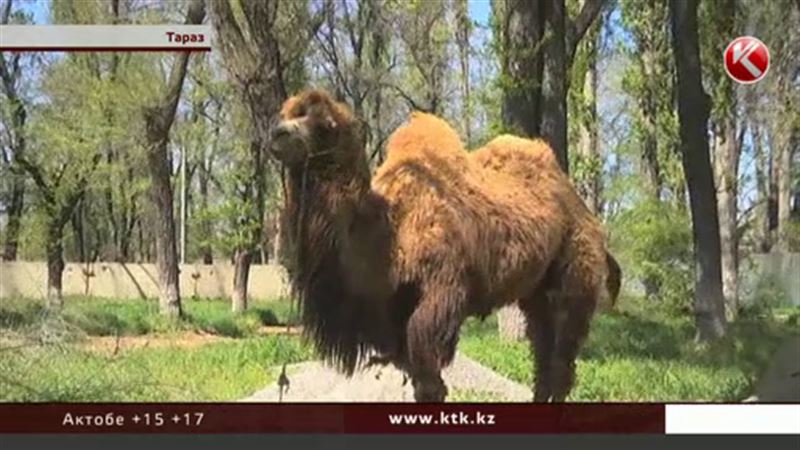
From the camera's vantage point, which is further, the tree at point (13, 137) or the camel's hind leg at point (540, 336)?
the camel's hind leg at point (540, 336)

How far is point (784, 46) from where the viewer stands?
11.9 feet

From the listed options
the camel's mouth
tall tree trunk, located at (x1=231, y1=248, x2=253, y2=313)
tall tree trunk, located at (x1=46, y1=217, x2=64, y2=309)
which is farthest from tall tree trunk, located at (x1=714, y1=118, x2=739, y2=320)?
tall tree trunk, located at (x1=46, y1=217, x2=64, y2=309)

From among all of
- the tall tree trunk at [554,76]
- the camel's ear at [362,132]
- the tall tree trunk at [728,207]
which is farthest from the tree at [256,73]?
the tall tree trunk at [728,207]

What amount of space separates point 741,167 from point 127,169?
73.6 inches

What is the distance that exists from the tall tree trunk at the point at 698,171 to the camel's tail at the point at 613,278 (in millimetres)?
238

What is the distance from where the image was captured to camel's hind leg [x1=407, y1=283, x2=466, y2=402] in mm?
3600

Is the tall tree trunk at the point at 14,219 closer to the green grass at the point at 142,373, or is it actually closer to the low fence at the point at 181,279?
the low fence at the point at 181,279

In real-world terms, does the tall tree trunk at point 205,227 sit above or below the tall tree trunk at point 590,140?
below

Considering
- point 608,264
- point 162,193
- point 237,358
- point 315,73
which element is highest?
point 315,73

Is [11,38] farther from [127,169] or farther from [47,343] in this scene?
[47,343]

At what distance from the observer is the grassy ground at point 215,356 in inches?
142

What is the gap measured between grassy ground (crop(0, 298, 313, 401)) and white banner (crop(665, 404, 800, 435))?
44.5 inches

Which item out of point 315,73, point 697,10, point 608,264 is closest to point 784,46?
point 697,10

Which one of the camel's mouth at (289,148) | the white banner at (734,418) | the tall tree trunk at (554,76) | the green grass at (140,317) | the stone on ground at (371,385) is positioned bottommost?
the white banner at (734,418)
